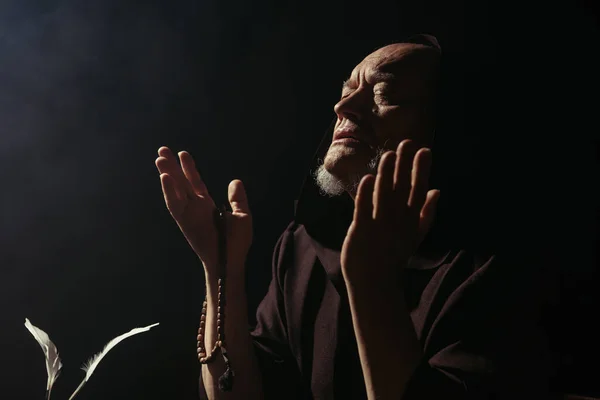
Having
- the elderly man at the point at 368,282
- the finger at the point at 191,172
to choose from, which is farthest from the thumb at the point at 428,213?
the finger at the point at 191,172

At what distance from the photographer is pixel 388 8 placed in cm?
137

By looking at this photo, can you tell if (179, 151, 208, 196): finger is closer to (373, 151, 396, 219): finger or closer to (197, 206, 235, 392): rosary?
(197, 206, 235, 392): rosary

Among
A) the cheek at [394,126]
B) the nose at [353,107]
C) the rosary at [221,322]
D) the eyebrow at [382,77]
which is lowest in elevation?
the rosary at [221,322]

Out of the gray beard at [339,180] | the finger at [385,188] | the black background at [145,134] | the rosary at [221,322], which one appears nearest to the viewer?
the finger at [385,188]

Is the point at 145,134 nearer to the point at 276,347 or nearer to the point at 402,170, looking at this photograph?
the point at 276,347

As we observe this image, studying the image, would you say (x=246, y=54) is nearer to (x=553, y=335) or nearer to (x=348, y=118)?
(x=348, y=118)

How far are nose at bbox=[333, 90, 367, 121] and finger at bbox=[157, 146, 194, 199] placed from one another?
0.38 m

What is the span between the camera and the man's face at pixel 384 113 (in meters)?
1.12

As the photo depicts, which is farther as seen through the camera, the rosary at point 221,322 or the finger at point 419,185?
the rosary at point 221,322

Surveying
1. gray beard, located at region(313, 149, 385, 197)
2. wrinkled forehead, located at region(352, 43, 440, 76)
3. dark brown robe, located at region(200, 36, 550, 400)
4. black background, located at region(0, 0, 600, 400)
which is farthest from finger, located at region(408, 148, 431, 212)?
black background, located at region(0, 0, 600, 400)

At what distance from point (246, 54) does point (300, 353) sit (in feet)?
2.93

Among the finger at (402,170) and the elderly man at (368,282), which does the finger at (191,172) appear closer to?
the elderly man at (368,282)

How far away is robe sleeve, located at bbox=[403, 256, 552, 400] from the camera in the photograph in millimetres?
777

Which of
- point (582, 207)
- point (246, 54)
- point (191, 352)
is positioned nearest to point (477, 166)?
point (582, 207)
